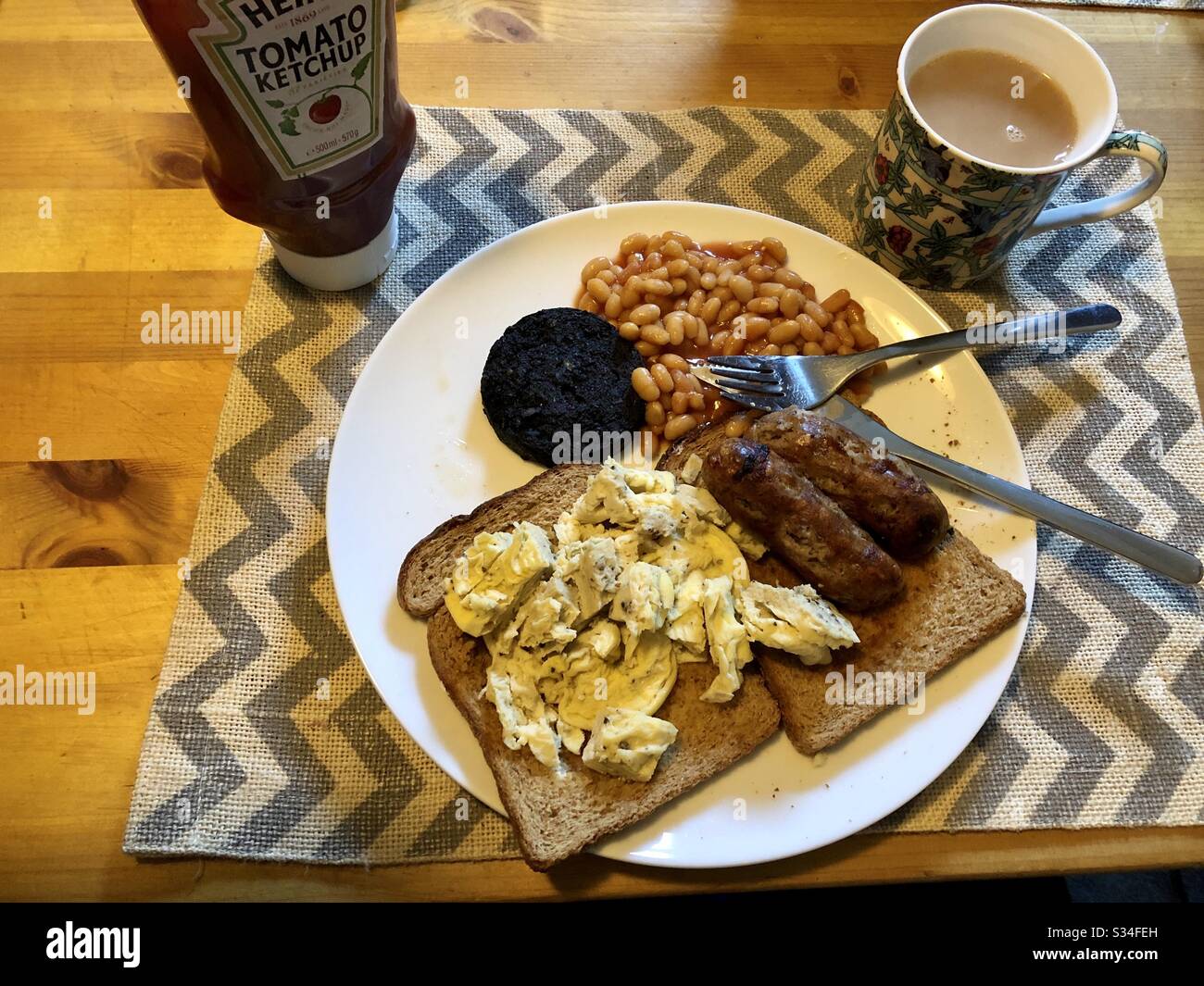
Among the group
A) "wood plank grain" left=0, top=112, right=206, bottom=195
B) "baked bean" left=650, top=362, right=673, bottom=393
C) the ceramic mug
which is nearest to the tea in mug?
the ceramic mug

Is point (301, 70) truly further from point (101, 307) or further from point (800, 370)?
point (800, 370)

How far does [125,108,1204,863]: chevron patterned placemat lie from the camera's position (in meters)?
1.51

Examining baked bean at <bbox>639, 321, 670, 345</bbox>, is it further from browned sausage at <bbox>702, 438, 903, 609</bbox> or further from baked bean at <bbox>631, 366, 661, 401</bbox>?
browned sausage at <bbox>702, 438, 903, 609</bbox>

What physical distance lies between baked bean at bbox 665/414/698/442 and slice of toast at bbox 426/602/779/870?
439 mm

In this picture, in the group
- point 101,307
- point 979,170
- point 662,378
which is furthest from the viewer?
point 101,307

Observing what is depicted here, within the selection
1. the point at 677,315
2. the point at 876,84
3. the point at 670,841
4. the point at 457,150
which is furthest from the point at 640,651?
the point at 876,84

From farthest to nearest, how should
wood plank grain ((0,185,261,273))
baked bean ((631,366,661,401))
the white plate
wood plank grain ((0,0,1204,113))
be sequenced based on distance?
wood plank grain ((0,0,1204,113)), wood plank grain ((0,185,261,273)), baked bean ((631,366,661,401)), the white plate

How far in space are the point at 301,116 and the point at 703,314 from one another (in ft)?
2.65

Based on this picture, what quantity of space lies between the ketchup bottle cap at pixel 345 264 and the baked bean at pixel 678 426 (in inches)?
28.4

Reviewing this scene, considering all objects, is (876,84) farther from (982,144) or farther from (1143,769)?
(1143,769)

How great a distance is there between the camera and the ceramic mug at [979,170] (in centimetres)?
159

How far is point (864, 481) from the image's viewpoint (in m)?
1.47

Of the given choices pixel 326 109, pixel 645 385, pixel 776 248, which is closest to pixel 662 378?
pixel 645 385

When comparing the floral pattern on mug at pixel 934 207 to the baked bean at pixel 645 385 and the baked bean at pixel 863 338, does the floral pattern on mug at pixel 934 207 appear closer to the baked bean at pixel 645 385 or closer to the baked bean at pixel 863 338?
the baked bean at pixel 863 338
